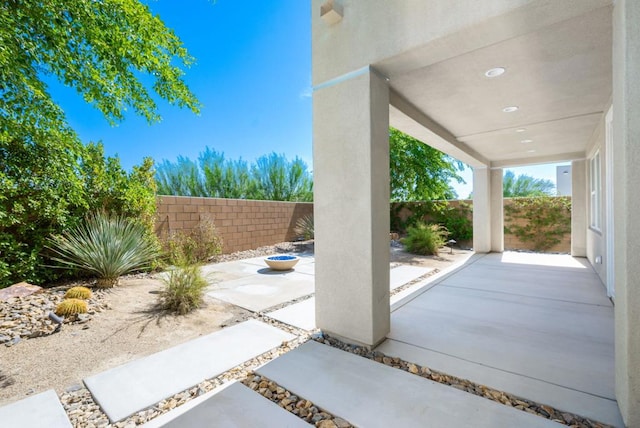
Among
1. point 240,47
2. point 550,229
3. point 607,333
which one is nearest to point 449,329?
point 607,333

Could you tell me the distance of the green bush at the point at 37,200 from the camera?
468cm

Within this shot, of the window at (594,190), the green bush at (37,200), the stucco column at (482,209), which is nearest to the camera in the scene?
the green bush at (37,200)

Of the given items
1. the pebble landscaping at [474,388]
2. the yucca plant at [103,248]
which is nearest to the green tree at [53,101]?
the yucca plant at [103,248]

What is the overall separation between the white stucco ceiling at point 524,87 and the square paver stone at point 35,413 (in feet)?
12.7

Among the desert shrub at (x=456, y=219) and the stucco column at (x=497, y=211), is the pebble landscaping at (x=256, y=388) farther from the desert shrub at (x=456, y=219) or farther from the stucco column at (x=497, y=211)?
the desert shrub at (x=456, y=219)

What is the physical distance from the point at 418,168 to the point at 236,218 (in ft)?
22.7

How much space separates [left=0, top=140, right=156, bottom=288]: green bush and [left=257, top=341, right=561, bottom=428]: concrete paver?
4.31m

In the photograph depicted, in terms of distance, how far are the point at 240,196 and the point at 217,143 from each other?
3.57 m

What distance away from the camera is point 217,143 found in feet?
56.9

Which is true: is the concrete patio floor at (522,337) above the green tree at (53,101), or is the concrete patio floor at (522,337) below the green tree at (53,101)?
below

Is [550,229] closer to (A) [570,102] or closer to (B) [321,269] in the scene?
(A) [570,102]

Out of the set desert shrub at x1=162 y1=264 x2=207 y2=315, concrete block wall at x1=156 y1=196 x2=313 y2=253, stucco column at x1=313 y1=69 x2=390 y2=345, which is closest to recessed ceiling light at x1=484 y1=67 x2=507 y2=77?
stucco column at x1=313 y1=69 x2=390 y2=345

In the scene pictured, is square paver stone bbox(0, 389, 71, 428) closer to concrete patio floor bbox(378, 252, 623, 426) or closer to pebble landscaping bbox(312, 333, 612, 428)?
pebble landscaping bbox(312, 333, 612, 428)

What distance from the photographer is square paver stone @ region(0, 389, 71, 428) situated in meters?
1.94
